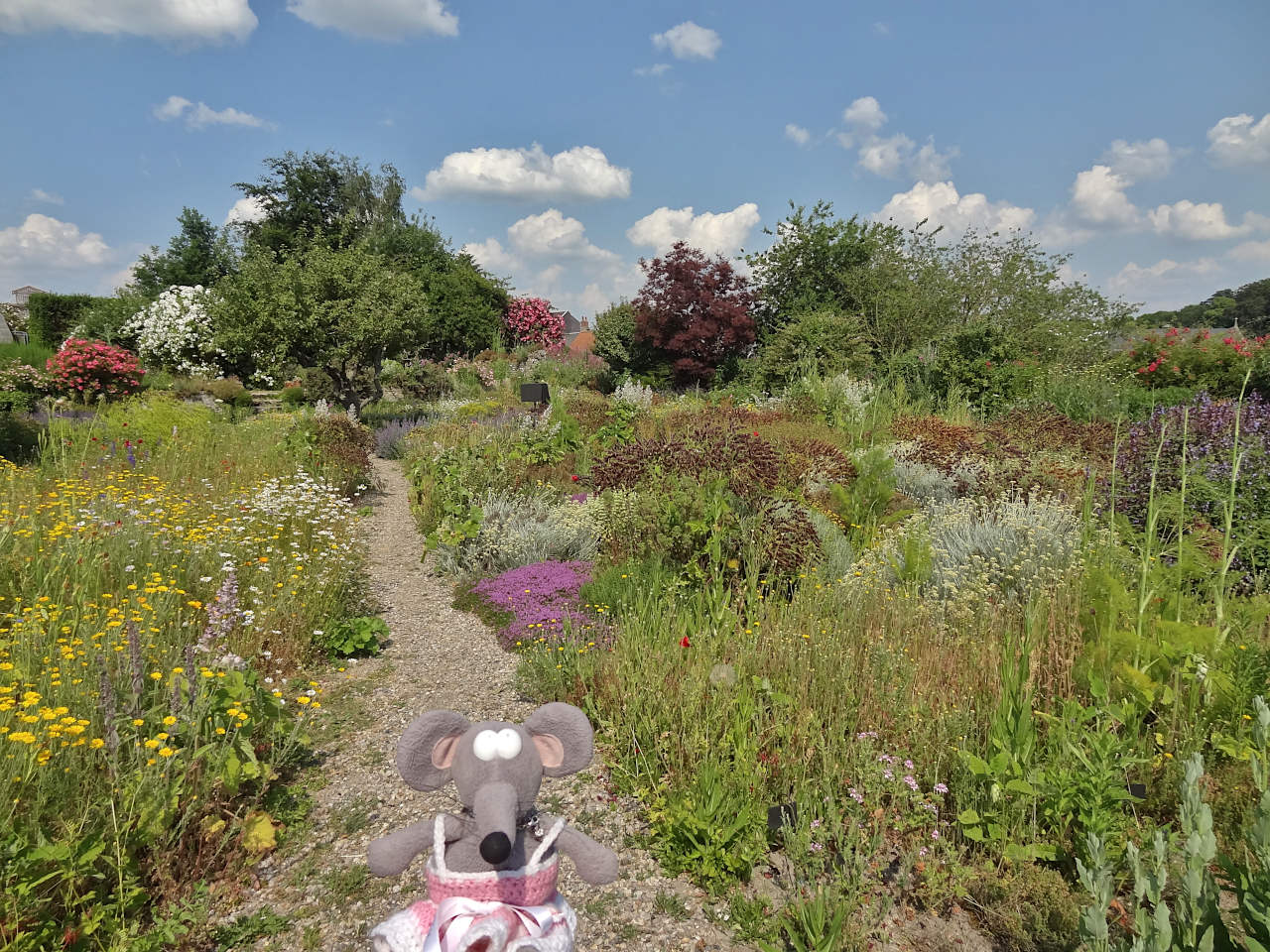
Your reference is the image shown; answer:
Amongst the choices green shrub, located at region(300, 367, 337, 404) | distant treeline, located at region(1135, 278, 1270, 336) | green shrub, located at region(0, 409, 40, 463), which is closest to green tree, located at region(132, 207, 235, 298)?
green shrub, located at region(300, 367, 337, 404)

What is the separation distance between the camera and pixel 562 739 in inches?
61.2

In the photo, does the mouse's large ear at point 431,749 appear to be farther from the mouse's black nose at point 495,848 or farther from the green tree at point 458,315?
the green tree at point 458,315

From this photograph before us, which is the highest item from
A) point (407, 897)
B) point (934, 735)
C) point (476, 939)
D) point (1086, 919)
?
point (476, 939)

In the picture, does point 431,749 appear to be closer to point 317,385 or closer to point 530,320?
point 317,385

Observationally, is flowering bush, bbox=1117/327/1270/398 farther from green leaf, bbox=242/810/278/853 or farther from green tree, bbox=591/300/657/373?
green leaf, bbox=242/810/278/853

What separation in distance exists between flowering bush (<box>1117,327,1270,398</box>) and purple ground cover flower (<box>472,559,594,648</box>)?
11.2 m

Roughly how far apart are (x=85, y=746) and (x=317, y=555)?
2.50 m

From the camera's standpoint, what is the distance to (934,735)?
2.99 m

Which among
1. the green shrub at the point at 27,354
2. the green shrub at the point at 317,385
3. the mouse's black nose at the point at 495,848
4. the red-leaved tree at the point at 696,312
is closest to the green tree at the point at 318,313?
the green shrub at the point at 317,385

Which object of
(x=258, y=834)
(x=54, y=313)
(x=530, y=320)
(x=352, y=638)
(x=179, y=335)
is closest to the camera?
(x=258, y=834)

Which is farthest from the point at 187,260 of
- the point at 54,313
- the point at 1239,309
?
the point at 1239,309

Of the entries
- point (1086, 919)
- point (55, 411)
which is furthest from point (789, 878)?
point (55, 411)

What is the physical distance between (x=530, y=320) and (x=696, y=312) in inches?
546

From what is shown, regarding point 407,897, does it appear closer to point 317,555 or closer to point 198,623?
point 198,623
